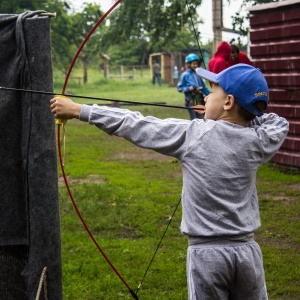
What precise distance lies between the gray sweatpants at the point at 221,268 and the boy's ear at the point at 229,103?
57 cm

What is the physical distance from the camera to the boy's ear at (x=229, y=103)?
362 cm

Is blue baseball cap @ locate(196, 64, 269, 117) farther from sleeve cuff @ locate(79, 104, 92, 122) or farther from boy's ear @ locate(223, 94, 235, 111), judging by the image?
sleeve cuff @ locate(79, 104, 92, 122)

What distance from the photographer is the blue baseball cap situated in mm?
3607

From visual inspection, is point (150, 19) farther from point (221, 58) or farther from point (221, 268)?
point (221, 268)

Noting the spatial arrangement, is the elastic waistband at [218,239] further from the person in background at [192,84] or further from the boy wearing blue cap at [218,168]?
the person in background at [192,84]

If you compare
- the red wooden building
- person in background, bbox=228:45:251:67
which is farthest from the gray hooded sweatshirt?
person in background, bbox=228:45:251:67

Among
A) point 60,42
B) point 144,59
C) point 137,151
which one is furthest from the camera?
point 144,59

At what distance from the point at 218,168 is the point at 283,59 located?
8069mm

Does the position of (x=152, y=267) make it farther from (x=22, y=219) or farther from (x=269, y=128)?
(x=269, y=128)

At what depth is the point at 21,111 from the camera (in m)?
4.49

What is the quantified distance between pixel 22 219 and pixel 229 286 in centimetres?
141

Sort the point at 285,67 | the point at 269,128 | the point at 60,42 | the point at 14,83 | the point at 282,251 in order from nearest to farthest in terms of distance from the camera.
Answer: the point at 269,128
the point at 14,83
the point at 282,251
the point at 285,67
the point at 60,42

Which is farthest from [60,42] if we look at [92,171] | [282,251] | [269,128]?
[269,128]

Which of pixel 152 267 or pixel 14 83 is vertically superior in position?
pixel 14 83
